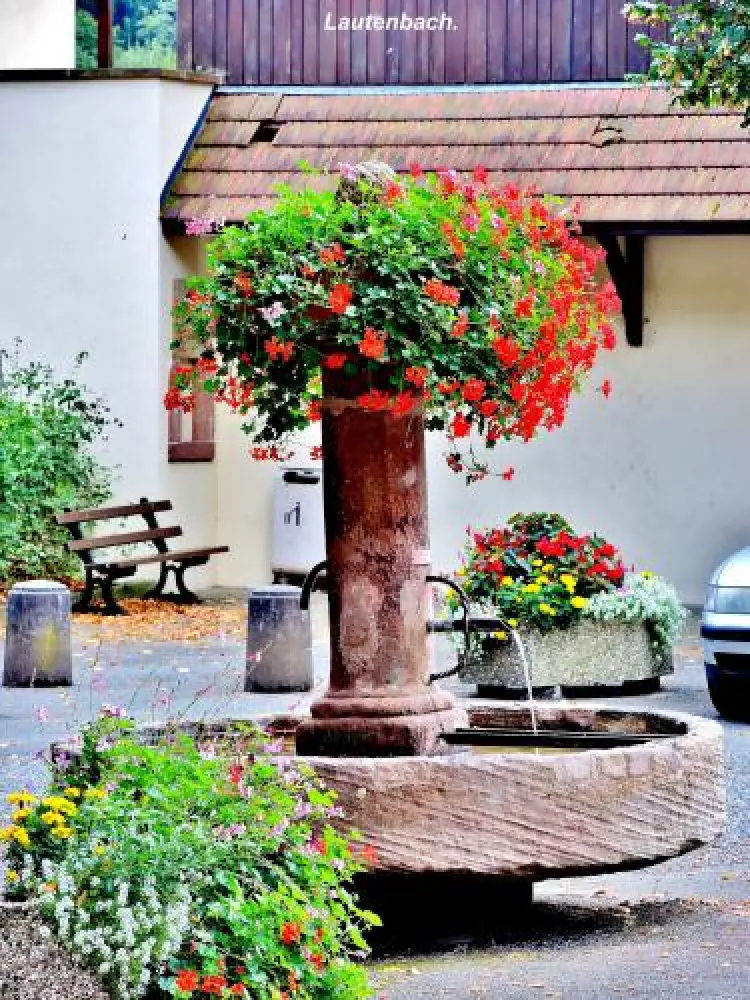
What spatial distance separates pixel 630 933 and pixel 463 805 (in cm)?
96

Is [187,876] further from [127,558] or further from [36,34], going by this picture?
[36,34]

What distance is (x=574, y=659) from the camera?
48.5 feet

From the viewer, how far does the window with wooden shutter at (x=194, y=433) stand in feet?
74.0

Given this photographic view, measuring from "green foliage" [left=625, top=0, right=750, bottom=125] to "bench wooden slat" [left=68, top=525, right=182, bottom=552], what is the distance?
708cm

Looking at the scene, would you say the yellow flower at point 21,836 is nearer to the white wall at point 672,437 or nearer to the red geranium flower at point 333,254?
the red geranium flower at point 333,254

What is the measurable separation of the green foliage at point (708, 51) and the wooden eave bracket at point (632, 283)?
6.64 metres

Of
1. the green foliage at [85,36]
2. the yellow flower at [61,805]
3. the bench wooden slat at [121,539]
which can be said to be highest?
the green foliage at [85,36]

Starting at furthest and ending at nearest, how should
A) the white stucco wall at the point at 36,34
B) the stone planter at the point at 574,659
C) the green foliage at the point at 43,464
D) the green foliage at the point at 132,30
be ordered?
the green foliage at the point at 132,30
the white stucco wall at the point at 36,34
the green foliage at the point at 43,464
the stone planter at the point at 574,659

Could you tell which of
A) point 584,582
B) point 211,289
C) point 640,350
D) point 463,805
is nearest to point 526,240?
point 211,289

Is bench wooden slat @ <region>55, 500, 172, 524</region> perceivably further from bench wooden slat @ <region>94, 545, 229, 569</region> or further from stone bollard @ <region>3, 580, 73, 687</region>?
stone bollard @ <region>3, 580, 73, 687</region>

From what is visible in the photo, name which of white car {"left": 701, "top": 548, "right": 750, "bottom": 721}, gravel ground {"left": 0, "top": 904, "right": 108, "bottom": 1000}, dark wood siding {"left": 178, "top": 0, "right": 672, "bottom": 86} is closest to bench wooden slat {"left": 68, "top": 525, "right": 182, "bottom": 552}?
dark wood siding {"left": 178, "top": 0, "right": 672, "bottom": 86}

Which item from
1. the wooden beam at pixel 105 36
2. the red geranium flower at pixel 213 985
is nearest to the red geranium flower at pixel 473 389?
the red geranium flower at pixel 213 985

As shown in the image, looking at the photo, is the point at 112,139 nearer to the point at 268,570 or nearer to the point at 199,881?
the point at 268,570

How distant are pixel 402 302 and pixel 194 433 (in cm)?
1521
